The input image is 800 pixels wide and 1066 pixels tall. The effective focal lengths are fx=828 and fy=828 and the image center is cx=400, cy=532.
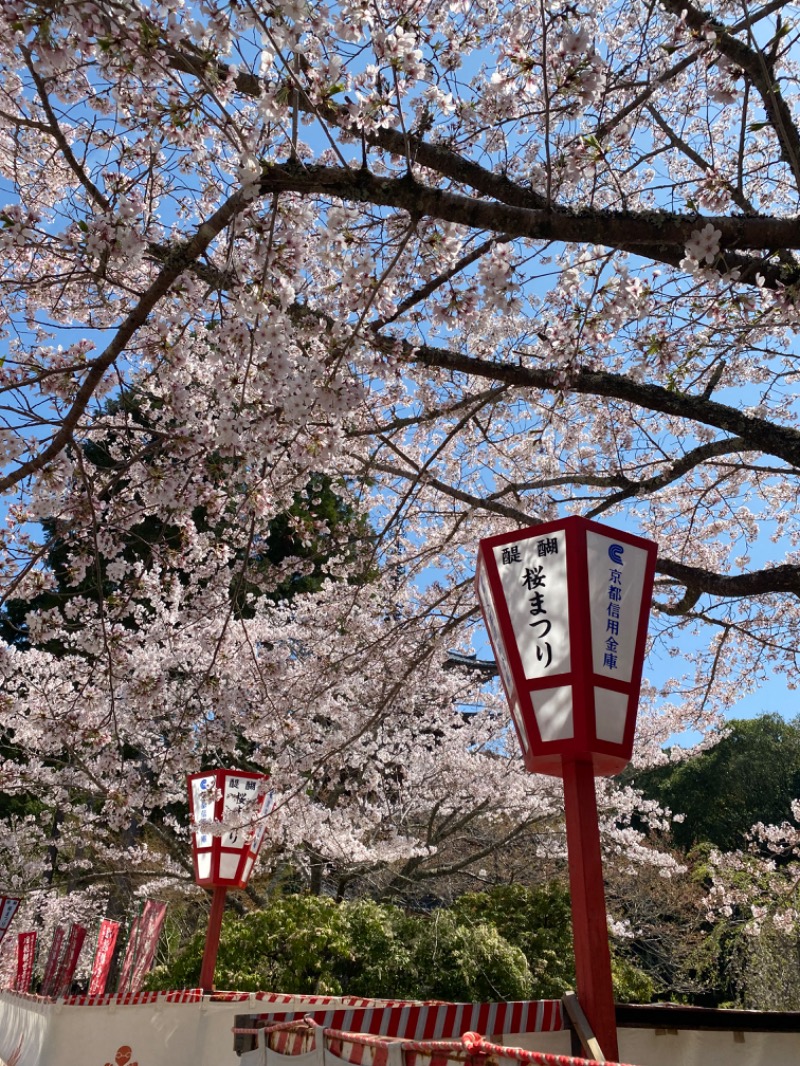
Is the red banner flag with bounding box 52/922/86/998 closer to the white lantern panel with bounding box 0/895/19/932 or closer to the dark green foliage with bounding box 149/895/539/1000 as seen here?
the dark green foliage with bounding box 149/895/539/1000

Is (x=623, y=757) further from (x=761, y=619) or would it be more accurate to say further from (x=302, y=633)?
(x=302, y=633)

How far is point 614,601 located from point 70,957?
7866 mm

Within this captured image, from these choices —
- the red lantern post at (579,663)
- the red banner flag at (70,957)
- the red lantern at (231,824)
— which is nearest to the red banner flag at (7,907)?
the red banner flag at (70,957)

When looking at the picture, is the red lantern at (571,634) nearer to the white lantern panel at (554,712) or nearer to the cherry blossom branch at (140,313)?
the white lantern panel at (554,712)

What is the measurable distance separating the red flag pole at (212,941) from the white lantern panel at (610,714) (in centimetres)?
413

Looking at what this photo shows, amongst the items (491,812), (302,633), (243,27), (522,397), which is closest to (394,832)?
(491,812)

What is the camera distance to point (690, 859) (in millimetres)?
16734

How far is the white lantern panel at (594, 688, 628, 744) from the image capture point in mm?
2570

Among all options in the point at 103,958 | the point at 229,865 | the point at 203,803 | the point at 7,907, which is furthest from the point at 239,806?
the point at 7,907

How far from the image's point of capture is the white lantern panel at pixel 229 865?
227 inches

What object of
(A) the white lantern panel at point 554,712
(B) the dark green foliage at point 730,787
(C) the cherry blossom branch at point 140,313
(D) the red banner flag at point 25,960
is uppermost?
(B) the dark green foliage at point 730,787

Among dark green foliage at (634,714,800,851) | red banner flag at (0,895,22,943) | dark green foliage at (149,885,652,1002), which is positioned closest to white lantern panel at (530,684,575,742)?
dark green foliage at (149,885,652,1002)

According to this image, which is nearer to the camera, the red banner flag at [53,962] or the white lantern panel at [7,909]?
the red banner flag at [53,962]

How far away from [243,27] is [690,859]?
17.4 metres
